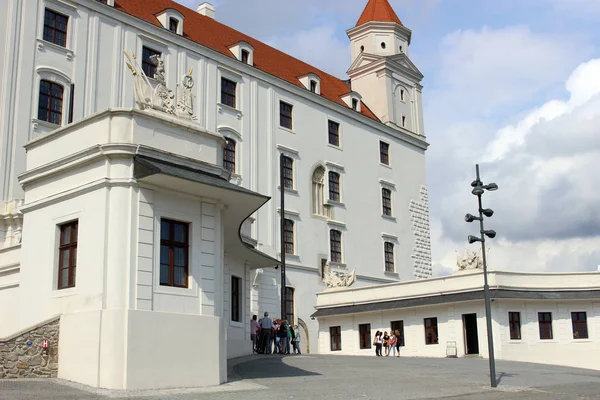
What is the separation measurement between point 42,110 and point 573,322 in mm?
24797

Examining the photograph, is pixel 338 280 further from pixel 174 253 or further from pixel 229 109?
pixel 174 253

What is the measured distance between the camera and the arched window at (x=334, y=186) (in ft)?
152

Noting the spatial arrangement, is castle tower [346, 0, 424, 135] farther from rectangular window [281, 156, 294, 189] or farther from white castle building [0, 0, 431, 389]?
rectangular window [281, 156, 294, 189]

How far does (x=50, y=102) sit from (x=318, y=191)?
17676 millimetres

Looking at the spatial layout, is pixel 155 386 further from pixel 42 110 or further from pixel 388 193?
pixel 388 193

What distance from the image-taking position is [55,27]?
34.0m

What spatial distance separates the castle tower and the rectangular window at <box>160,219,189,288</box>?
35.7 m

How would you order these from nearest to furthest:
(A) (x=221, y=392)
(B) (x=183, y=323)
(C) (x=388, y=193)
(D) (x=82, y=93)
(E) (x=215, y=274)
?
(A) (x=221, y=392) < (B) (x=183, y=323) < (E) (x=215, y=274) < (D) (x=82, y=93) < (C) (x=388, y=193)

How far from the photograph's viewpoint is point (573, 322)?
3372 centimetres

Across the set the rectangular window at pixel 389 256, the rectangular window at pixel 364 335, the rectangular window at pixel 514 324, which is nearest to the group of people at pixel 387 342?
the rectangular window at pixel 364 335

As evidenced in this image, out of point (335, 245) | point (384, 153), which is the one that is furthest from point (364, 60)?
point (335, 245)

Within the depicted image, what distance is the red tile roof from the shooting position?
39531mm

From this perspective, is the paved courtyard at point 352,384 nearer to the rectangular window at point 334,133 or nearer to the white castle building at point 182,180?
the white castle building at point 182,180

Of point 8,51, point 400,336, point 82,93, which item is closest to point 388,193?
point 400,336
